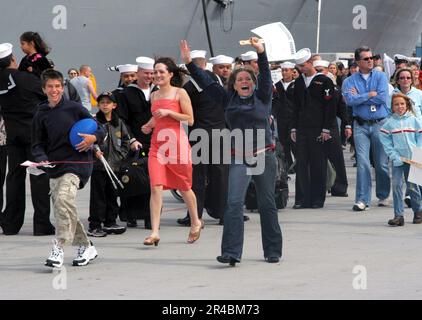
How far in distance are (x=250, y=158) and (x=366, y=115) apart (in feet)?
14.2

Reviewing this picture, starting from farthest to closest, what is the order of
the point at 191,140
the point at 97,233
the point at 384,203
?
the point at 384,203 < the point at 191,140 < the point at 97,233

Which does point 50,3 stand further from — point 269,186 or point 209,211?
point 269,186

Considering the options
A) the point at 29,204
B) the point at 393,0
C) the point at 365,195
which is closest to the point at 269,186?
the point at 365,195

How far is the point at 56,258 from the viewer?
9688 millimetres

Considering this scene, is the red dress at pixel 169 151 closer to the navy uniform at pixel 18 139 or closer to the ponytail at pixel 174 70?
the ponytail at pixel 174 70

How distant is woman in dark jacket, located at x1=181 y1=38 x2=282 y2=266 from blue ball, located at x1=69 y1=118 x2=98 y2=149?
1.09 m

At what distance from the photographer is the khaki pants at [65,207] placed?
9.71 m

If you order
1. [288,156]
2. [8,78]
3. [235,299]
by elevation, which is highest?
[8,78]

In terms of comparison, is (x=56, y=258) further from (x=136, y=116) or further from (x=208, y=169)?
(x=208, y=169)

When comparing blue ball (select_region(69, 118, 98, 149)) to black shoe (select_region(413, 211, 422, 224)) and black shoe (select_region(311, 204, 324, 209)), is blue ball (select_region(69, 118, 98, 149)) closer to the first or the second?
black shoe (select_region(413, 211, 422, 224))

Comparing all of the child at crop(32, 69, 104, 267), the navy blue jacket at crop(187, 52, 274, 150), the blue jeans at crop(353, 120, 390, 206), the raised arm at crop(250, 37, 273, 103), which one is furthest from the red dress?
the blue jeans at crop(353, 120, 390, 206)

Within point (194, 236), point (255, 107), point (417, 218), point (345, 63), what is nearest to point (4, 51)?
point (194, 236)

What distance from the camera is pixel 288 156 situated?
18359mm
